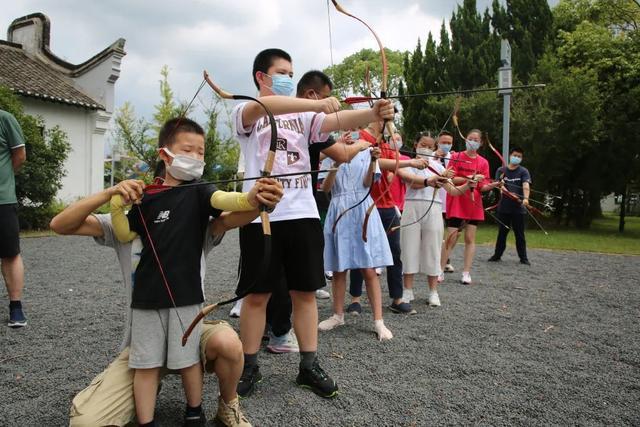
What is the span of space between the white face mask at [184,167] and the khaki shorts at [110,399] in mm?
750

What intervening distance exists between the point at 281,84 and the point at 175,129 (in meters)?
0.68

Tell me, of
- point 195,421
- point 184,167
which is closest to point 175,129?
point 184,167

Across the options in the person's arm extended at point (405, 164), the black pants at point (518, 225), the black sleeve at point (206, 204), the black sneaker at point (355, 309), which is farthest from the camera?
the black pants at point (518, 225)

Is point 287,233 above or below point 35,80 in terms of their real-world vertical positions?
below

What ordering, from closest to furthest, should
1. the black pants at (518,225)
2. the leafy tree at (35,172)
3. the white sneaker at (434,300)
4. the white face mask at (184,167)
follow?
the white face mask at (184,167)
the white sneaker at (434,300)
the black pants at (518,225)
the leafy tree at (35,172)

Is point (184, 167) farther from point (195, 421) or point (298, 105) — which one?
point (195, 421)

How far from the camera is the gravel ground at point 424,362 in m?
2.55

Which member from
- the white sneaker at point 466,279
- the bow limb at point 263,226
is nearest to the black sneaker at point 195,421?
the bow limb at point 263,226

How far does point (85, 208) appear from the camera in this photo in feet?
6.88

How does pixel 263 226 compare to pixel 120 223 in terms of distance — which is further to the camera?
pixel 120 223

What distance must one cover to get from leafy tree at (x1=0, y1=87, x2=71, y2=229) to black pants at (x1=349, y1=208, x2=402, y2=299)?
10.7 metres

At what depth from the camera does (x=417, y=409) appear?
258 centimetres

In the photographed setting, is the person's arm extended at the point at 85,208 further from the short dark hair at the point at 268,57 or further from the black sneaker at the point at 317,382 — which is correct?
the black sneaker at the point at 317,382

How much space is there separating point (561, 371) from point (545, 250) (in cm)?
848
